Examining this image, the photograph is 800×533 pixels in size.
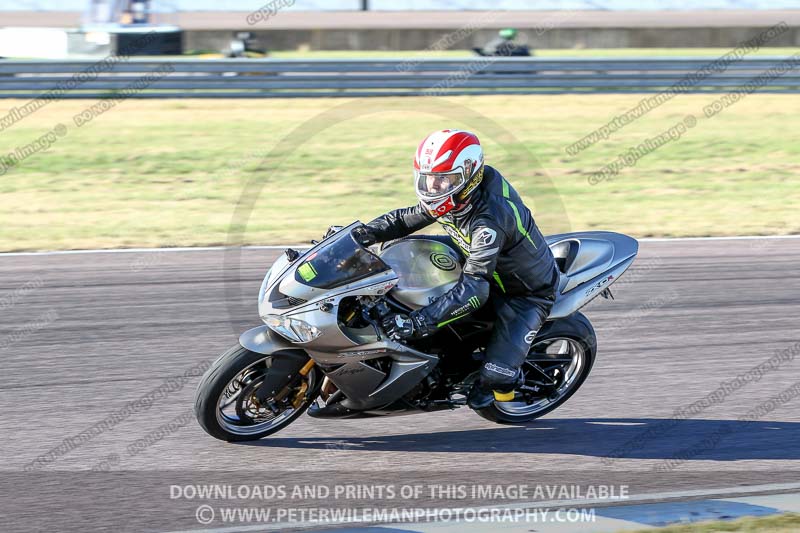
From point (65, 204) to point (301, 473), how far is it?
8947 millimetres

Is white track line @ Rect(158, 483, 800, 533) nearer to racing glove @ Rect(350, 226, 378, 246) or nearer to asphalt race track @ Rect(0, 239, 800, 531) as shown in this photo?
asphalt race track @ Rect(0, 239, 800, 531)

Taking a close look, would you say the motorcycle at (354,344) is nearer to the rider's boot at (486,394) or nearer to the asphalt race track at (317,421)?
the rider's boot at (486,394)

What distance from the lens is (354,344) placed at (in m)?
5.78

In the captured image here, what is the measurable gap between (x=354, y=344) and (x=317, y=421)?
1.02 m

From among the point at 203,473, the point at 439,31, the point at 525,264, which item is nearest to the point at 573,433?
A: the point at 525,264

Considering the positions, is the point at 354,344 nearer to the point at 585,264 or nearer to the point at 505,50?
the point at 585,264

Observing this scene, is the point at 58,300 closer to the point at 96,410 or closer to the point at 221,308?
the point at 221,308

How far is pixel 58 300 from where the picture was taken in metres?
9.11

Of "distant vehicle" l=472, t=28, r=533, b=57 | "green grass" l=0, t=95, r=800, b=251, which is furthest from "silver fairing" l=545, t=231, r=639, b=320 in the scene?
"distant vehicle" l=472, t=28, r=533, b=57

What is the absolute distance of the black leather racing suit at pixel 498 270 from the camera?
5828mm

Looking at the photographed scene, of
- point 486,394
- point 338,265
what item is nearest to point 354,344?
point 338,265

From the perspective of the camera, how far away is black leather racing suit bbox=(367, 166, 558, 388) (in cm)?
583

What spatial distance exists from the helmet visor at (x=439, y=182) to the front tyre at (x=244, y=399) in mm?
1256

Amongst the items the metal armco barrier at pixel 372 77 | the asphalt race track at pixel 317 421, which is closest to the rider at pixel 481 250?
the asphalt race track at pixel 317 421
